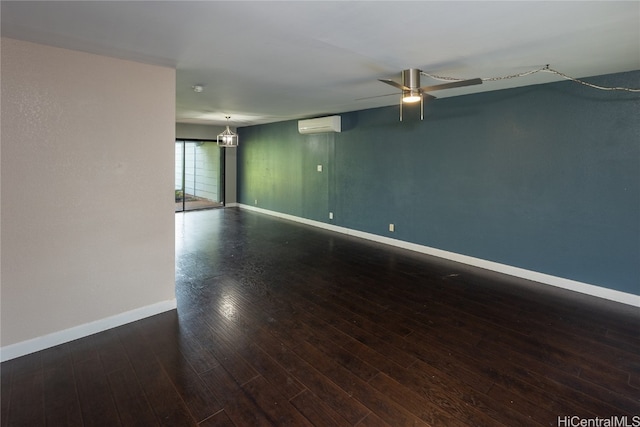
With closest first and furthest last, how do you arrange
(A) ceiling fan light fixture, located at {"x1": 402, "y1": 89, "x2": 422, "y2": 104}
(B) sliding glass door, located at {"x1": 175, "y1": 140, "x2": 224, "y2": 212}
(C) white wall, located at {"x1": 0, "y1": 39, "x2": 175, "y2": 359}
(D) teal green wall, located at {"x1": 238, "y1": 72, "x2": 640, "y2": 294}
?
(C) white wall, located at {"x1": 0, "y1": 39, "x2": 175, "y2": 359}, (A) ceiling fan light fixture, located at {"x1": 402, "y1": 89, "x2": 422, "y2": 104}, (D) teal green wall, located at {"x1": 238, "y1": 72, "x2": 640, "y2": 294}, (B) sliding glass door, located at {"x1": 175, "y1": 140, "x2": 224, "y2": 212}

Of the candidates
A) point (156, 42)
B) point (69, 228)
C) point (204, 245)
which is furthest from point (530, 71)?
point (204, 245)

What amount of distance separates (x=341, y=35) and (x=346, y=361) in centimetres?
239

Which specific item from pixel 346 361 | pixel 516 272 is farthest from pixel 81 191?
pixel 516 272

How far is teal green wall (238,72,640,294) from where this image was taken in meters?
3.39

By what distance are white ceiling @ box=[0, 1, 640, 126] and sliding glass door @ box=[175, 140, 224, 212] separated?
6.04 m

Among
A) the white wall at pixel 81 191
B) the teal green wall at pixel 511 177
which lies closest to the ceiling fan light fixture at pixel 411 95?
the teal green wall at pixel 511 177

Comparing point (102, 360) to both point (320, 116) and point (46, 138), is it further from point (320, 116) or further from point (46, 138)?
point (320, 116)

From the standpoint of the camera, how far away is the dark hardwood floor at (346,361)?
6.19ft

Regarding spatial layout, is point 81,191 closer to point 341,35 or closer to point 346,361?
point 341,35

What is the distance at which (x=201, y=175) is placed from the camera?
10172 mm

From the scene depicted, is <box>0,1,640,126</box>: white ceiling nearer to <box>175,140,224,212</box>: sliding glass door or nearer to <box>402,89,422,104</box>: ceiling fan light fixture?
<box>402,89,422,104</box>: ceiling fan light fixture

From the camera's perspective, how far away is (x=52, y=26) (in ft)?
6.92

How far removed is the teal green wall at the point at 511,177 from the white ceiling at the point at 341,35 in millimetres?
535

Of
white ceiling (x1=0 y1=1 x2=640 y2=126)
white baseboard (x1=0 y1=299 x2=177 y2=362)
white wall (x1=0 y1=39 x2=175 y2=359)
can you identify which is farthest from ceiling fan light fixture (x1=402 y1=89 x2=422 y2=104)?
white baseboard (x1=0 y1=299 x2=177 y2=362)
